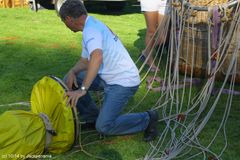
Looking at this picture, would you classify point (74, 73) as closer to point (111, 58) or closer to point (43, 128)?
point (111, 58)

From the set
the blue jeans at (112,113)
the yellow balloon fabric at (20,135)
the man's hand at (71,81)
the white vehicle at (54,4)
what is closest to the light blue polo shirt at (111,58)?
the blue jeans at (112,113)

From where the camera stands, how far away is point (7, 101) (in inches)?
167

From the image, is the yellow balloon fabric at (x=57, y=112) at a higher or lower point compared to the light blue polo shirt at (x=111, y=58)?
lower

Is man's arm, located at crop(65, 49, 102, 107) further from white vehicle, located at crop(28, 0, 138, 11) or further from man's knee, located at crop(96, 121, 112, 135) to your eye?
white vehicle, located at crop(28, 0, 138, 11)

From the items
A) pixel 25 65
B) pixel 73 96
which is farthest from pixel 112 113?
pixel 25 65

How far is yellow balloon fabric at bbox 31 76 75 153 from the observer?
3.04 m

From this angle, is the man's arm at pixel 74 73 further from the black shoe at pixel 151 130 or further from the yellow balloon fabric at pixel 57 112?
the black shoe at pixel 151 130

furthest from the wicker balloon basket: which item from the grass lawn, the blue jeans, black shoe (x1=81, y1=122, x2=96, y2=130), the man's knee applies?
the man's knee

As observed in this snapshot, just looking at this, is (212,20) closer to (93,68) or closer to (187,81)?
(187,81)

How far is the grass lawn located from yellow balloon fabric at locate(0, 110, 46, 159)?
0.23 m

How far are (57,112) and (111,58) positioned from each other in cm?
55

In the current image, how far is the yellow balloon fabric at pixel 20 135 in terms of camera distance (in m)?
2.92

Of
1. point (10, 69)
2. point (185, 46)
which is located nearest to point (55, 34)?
point (10, 69)

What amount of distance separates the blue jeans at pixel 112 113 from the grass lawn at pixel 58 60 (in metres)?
0.11
